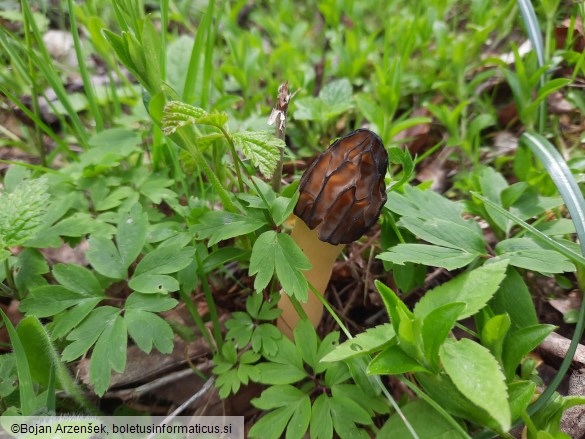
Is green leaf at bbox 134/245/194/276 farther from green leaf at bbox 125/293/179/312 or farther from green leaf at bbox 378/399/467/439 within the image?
green leaf at bbox 378/399/467/439

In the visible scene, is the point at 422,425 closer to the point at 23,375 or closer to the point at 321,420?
the point at 321,420

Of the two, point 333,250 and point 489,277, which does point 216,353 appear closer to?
point 333,250

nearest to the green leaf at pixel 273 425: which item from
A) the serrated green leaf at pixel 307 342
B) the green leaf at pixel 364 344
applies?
the serrated green leaf at pixel 307 342

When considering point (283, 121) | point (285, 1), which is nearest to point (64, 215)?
point (283, 121)

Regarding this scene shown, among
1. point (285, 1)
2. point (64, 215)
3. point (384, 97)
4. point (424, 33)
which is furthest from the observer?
point (285, 1)

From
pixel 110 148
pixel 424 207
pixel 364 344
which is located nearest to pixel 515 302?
pixel 424 207
